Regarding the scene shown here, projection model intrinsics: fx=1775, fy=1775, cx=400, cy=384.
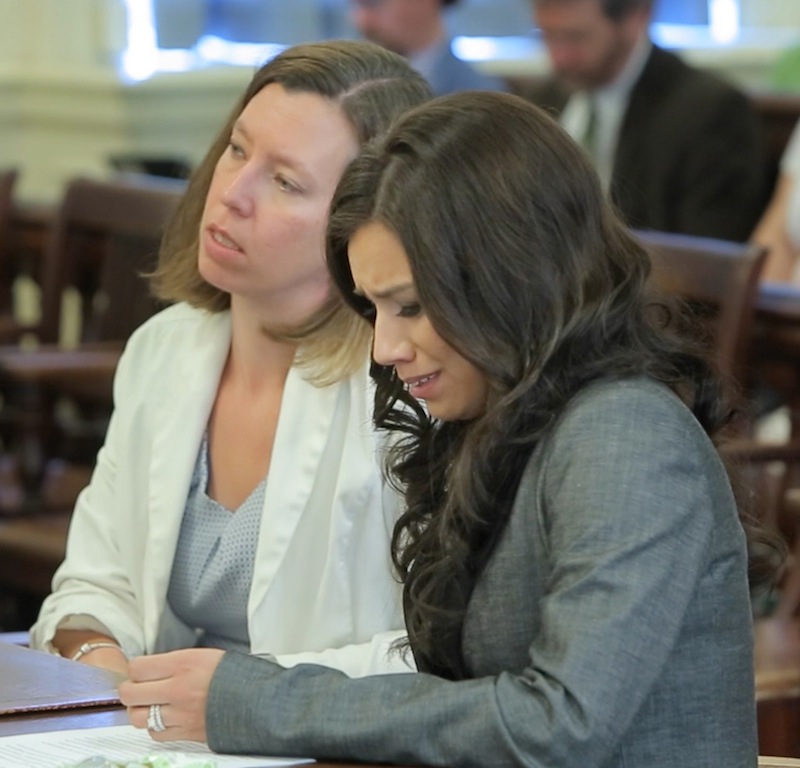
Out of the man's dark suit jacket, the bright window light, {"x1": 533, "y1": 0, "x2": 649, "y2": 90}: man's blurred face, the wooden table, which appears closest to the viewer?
the wooden table

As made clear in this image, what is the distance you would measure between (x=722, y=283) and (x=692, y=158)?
144 cm

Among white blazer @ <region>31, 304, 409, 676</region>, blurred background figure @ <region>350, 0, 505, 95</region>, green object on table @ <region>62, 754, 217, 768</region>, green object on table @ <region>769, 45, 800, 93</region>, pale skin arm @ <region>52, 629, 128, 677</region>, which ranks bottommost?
green object on table @ <region>769, 45, 800, 93</region>

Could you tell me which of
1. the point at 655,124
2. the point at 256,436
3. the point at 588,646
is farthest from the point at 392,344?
the point at 655,124

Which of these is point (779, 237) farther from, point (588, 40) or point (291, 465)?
point (291, 465)

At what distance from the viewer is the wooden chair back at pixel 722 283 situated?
3.33 meters

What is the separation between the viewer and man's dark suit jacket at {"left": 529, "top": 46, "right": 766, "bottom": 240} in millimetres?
4719

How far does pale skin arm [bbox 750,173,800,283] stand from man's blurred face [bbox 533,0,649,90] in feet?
1.85

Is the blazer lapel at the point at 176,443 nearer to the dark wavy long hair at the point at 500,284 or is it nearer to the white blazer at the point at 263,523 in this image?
the white blazer at the point at 263,523

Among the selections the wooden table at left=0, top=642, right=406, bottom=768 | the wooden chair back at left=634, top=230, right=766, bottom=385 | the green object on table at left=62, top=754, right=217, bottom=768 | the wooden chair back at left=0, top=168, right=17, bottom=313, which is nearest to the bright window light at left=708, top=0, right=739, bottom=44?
the wooden chair back at left=0, top=168, right=17, bottom=313

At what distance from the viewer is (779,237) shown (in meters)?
4.80

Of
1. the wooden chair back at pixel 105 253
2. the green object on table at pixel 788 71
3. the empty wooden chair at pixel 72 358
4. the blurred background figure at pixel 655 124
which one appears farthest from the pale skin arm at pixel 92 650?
the green object on table at pixel 788 71

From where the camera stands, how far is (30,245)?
17.5 ft

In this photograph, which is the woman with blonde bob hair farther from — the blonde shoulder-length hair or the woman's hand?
the woman's hand

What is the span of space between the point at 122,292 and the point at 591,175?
9.48 feet
